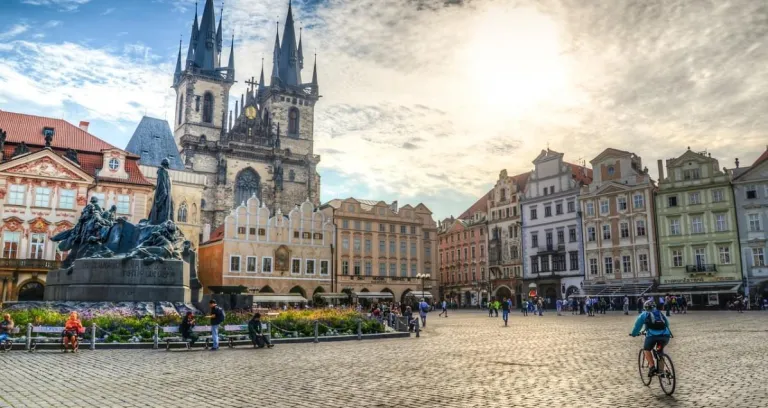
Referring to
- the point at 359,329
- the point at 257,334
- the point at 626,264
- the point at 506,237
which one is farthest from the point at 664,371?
the point at 506,237

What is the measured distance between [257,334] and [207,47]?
239 feet

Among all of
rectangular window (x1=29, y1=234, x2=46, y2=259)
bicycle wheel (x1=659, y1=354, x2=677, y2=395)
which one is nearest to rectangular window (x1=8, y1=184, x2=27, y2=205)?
rectangular window (x1=29, y1=234, x2=46, y2=259)

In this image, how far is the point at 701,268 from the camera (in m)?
50.7

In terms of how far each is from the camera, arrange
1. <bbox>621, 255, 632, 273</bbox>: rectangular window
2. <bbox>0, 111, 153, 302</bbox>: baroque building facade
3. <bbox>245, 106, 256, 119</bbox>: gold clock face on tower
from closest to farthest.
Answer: <bbox>0, 111, 153, 302</bbox>: baroque building facade < <bbox>621, 255, 632, 273</bbox>: rectangular window < <bbox>245, 106, 256, 119</bbox>: gold clock face on tower

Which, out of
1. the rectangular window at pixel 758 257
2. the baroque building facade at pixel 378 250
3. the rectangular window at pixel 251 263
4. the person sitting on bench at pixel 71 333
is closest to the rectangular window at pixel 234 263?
the rectangular window at pixel 251 263

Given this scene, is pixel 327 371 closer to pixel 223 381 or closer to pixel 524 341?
pixel 223 381

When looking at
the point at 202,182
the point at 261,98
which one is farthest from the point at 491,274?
the point at 261,98

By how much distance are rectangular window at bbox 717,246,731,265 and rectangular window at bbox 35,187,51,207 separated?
51463 mm

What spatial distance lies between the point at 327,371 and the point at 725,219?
48115 millimetres

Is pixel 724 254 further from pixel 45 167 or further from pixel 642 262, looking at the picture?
pixel 45 167

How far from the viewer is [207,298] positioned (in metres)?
21.8

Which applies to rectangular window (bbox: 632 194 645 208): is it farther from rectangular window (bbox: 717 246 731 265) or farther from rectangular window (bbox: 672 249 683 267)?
rectangular window (bbox: 717 246 731 265)

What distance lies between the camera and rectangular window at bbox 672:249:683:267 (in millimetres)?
52125

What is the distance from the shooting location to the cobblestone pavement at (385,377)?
8625 millimetres
